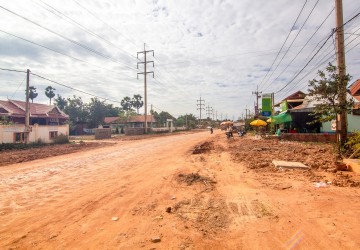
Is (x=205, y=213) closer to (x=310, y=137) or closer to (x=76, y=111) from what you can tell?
(x=310, y=137)

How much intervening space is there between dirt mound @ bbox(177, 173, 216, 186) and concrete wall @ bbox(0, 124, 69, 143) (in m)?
21.5

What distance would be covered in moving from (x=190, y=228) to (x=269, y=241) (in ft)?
4.19

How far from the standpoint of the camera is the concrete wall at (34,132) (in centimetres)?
2262

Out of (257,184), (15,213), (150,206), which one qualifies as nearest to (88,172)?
(15,213)

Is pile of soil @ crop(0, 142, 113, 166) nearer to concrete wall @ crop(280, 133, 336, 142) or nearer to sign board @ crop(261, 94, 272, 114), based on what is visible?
concrete wall @ crop(280, 133, 336, 142)

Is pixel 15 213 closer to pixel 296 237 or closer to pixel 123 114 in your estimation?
pixel 296 237

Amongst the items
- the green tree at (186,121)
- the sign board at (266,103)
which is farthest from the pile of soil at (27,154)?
the green tree at (186,121)

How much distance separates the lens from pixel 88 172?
31.4ft

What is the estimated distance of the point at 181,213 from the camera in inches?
195

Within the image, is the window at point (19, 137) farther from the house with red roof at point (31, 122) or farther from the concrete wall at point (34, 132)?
the concrete wall at point (34, 132)

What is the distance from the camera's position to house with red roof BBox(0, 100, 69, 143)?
23.4 m

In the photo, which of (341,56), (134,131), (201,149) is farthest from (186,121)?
(341,56)

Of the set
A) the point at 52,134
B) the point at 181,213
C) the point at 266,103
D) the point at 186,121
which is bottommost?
the point at 181,213

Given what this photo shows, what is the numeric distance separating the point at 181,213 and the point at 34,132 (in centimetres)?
2540
